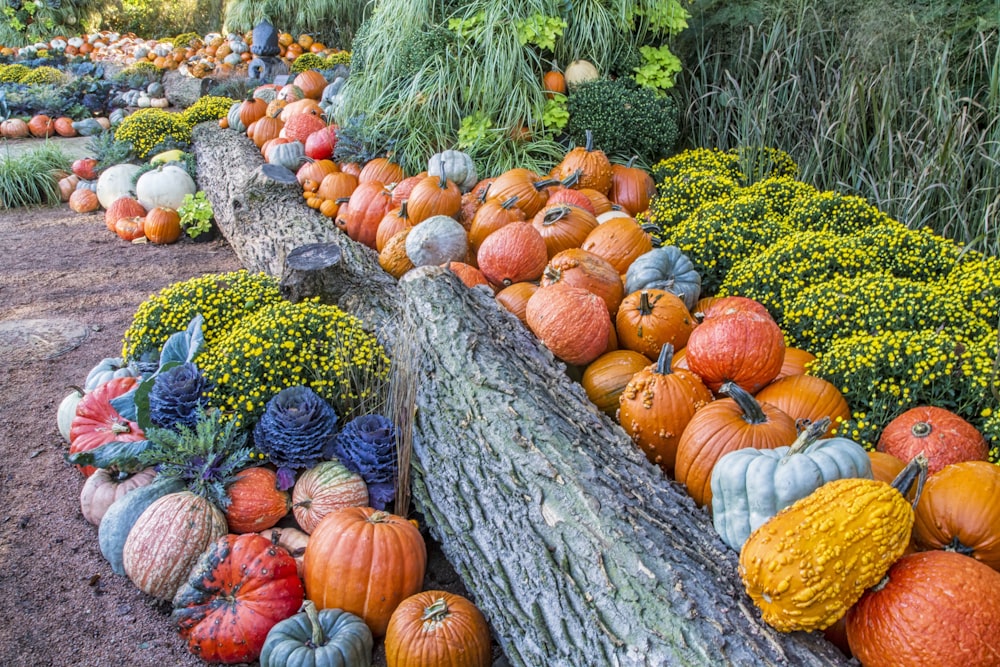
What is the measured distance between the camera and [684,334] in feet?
10.8

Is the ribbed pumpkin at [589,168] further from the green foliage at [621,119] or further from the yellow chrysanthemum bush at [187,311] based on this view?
the yellow chrysanthemum bush at [187,311]

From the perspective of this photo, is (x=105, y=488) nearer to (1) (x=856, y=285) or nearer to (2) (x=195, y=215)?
(1) (x=856, y=285)

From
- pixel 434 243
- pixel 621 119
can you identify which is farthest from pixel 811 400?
pixel 621 119

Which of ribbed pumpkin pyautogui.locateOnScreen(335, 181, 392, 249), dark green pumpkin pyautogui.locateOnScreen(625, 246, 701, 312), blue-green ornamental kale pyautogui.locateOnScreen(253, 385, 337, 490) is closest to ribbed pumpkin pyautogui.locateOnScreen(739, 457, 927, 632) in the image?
blue-green ornamental kale pyautogui.locateOnScreen(253, 385, 337, 490)

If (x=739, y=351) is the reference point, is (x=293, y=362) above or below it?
below

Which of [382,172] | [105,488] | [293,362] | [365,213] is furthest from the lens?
[382,172]

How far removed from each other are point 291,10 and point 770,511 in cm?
1239

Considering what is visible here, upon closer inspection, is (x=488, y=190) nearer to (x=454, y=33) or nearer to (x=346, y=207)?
(x=346, y=207)

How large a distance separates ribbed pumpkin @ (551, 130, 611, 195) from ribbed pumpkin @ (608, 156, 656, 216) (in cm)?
13

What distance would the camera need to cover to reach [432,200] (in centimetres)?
461

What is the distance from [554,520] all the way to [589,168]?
3302mm

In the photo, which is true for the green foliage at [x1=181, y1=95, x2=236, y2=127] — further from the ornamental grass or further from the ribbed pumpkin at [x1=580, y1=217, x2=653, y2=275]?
the ribbed pumpkin at [x1=580, y1=217, x2=653, y2=275]

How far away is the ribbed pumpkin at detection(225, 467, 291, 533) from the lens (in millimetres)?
2717

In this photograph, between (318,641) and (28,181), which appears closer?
(318,641)
